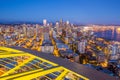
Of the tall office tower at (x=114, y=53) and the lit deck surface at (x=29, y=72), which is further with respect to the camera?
the tall office tower at (x=114, y=53)

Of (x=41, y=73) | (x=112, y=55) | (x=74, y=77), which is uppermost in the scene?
(x=41, y=73)

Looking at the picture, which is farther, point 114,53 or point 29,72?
point 114,53

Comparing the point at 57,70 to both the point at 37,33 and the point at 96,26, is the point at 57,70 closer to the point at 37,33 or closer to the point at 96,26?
the point at 37,33

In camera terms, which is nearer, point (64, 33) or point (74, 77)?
point (74, 77)

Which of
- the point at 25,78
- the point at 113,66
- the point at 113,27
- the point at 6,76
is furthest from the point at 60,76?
the point at 113,27

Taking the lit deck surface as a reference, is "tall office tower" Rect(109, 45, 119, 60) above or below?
below

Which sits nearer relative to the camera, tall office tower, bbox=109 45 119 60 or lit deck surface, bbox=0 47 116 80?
lit deck surface, bbox=0 47 116 80

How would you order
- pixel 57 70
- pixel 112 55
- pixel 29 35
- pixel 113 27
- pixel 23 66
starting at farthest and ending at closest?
pixel 113 27 → pixel 29 35 → pixel 112 55 → pixel 57 70 → pixel 23 66

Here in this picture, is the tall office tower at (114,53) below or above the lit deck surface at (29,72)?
below

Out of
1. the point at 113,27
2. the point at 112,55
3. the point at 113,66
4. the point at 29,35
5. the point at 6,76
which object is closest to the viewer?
the point at 6,76

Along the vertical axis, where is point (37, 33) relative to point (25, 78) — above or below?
below

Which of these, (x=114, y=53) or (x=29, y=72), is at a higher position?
(x=29, y=72)
